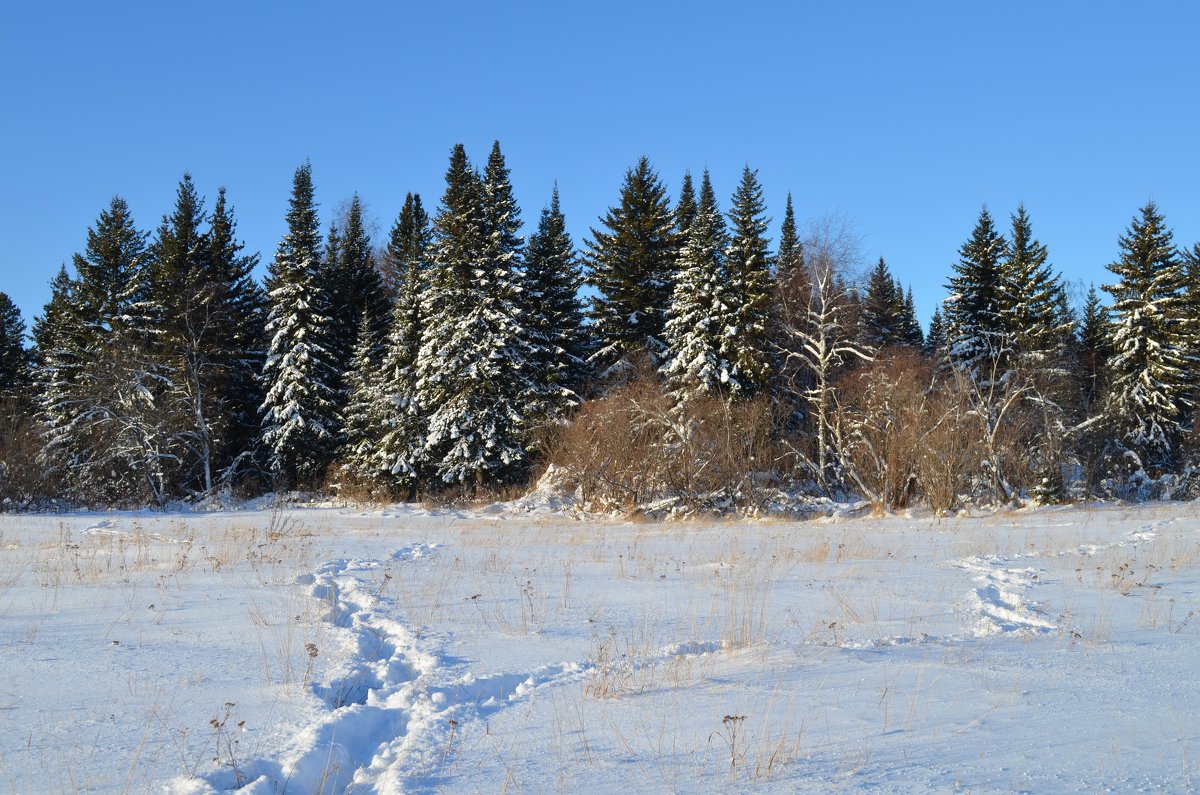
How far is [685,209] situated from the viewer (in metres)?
40.0

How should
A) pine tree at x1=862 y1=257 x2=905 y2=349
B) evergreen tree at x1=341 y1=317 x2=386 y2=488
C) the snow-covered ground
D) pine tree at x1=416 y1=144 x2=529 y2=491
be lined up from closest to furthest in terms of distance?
the snow-covered ground → pine tree at x1=416 y1=144 x2=529 y2=491 → evergreen tree at x1=341 y1=317 x2=386 y2=488 → pine tree at x1=862 y1=257 x2=905 y2=349

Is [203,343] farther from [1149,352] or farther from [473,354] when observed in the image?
[1149,352]

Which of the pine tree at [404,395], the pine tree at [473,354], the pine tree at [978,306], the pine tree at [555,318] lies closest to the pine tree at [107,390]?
the pine tree at [404,395]

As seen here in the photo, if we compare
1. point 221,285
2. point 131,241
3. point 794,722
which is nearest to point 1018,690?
point 794,722

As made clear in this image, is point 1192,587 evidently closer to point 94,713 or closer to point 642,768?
point 642,768

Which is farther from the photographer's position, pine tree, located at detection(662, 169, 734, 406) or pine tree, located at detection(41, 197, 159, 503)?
pine tree, located at detection(41, 197, 159, 503)

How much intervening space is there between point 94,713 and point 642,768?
318 centimetres

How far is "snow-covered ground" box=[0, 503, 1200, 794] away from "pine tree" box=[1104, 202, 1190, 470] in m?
29.1

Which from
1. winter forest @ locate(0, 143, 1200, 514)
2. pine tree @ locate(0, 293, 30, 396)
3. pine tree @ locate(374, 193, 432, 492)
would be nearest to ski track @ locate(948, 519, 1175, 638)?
winter forest @ locate(0, 143, 1200, 514)

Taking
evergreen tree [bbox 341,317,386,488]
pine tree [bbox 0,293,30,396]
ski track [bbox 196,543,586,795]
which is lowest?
ski track [bbox 196,543,586,795]

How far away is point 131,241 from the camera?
3822 centimetres

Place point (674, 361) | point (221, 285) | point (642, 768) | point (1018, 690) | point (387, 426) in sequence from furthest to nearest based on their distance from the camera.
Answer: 1. point (221, 285)
2. point (387, 426)
3. point (674, 361)
4. point (1018, 690)
5. point (642, 768)

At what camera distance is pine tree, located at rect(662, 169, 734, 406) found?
29.1m

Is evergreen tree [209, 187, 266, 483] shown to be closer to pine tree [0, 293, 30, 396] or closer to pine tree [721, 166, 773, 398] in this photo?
pine tree [0, 293, 30, 396]
